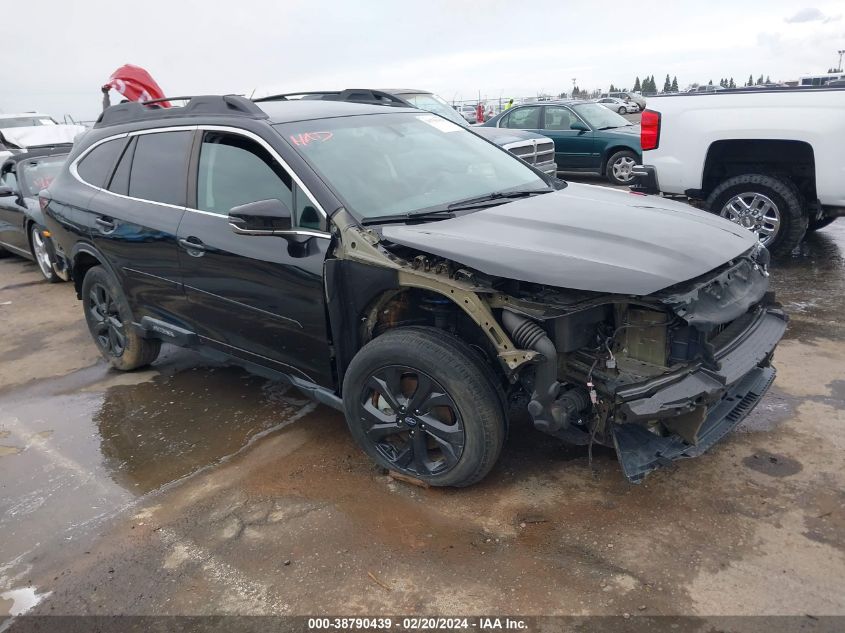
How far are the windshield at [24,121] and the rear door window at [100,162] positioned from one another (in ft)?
48.1

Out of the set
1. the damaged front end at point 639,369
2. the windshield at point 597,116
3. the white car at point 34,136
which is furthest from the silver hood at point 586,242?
the white car at point 34,136

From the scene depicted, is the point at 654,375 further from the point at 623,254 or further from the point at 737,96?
the point at 737,96

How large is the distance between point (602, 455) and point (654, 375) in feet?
2.72

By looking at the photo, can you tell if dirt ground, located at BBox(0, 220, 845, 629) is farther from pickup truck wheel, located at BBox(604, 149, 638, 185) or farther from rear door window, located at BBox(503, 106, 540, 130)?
rear door window, located at BBox(503, 106, 540, 130)

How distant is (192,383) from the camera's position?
5.00m

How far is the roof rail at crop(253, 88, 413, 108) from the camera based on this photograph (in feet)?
15.6

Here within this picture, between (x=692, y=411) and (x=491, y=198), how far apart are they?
159 centimetres

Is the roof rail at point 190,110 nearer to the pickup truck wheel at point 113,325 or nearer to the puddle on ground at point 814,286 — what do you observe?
the pickup truck wheel at point 113,325

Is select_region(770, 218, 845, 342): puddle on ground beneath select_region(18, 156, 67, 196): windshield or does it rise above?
beneath

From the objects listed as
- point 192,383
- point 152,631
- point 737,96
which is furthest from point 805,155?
point 152,631

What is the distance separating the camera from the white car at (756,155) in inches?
241

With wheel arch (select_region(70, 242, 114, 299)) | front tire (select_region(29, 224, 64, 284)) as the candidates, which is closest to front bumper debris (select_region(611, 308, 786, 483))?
wheel arch (select_region(70, 242, 114, 299))

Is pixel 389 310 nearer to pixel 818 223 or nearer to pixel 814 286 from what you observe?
pixel 814 286

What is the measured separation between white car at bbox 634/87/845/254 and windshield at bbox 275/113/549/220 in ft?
10.7
